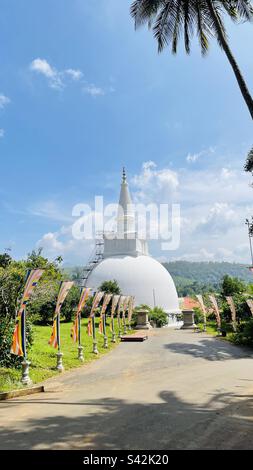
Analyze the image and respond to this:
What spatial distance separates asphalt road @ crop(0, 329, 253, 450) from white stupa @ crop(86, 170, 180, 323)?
115 feet

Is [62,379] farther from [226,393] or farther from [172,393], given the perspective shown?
[226,393]

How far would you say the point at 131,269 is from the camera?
50.2 meters

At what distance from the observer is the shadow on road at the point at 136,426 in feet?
16.6

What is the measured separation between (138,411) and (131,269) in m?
43.3

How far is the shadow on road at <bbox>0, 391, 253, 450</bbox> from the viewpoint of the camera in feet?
16.6

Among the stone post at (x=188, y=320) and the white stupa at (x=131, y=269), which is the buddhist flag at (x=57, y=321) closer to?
the stone post at (x=188, y=320)

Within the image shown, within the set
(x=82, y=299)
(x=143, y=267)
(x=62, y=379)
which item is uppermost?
(x=143, y=267)

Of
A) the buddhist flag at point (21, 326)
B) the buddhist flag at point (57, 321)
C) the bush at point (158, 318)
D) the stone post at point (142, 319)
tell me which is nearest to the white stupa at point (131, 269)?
the bush at point (158, 318)

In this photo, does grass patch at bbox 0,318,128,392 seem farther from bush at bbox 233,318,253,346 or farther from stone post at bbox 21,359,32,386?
bush at bbox 233,318,253,346

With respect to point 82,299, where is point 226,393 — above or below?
below

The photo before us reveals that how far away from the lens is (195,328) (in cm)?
3416

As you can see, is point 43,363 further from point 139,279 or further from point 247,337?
point 139,279

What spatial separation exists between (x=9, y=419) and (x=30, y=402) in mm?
1734
